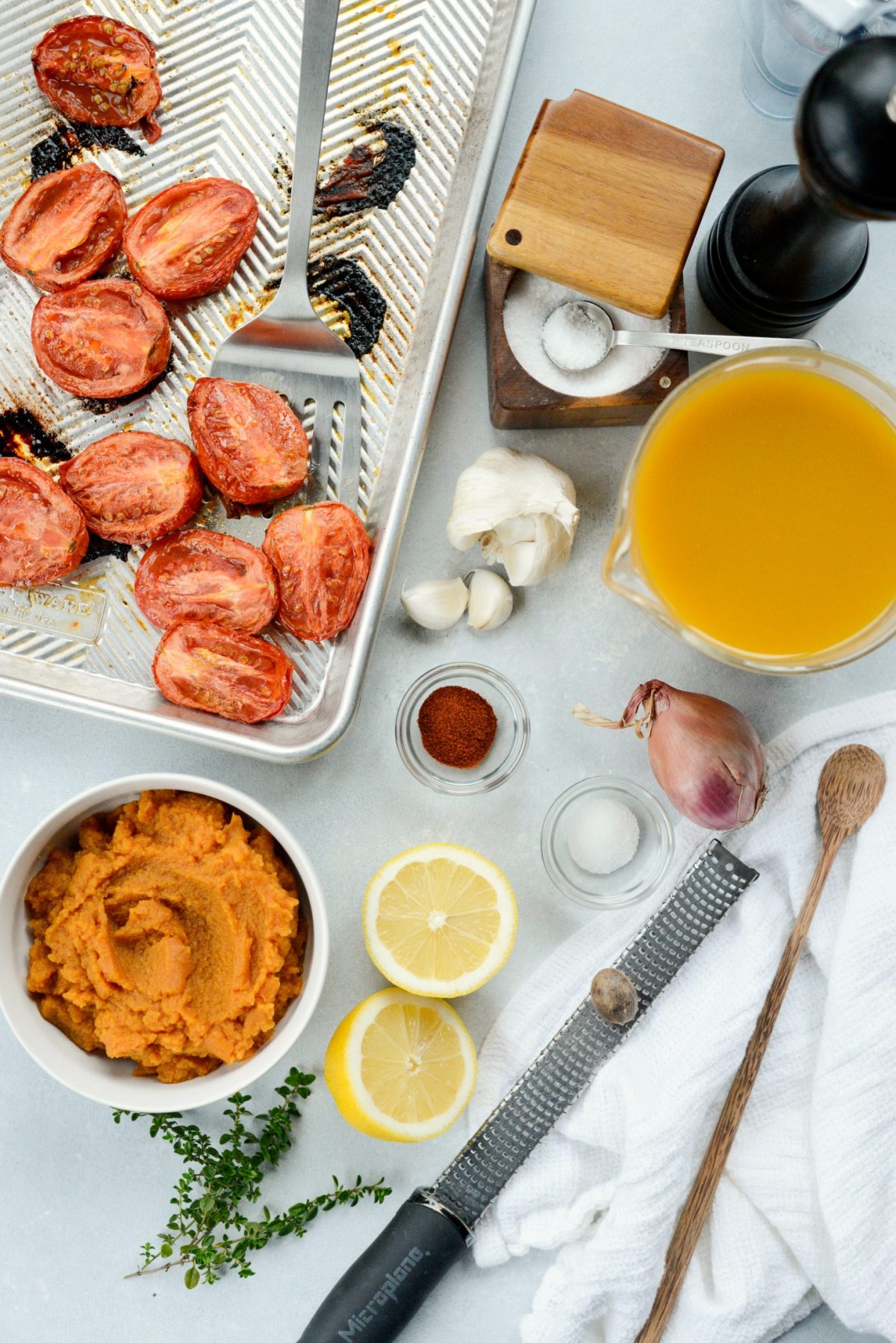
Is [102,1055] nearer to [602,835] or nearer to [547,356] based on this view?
[602,835]

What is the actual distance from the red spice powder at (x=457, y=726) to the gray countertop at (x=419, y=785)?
57 mm

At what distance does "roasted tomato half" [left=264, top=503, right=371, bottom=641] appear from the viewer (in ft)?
4.09

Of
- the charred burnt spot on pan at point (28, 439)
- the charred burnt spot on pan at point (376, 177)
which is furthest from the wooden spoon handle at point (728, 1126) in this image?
the charred burnt spot on pan at point (28, 439)

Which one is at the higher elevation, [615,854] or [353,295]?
[353,295]

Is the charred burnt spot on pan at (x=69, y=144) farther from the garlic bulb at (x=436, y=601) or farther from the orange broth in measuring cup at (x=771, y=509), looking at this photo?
the orange broth in measuring cup at (x=771, y=509)

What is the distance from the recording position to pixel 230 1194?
1328mm

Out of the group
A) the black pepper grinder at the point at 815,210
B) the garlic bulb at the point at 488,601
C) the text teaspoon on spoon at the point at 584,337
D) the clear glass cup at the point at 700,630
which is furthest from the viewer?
the garlic bulb at the point at 488,601

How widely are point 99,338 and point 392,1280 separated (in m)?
1.19

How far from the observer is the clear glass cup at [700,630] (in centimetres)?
111

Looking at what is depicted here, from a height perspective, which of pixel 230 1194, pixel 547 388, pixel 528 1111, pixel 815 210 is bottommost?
pixel 230 1194

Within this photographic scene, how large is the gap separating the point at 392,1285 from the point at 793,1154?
51cm

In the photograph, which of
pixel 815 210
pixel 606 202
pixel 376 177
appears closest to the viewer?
pixel 815 210

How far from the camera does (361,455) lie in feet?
4.32

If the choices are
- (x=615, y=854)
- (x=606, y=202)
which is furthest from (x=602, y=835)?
(x=606, y=202)
